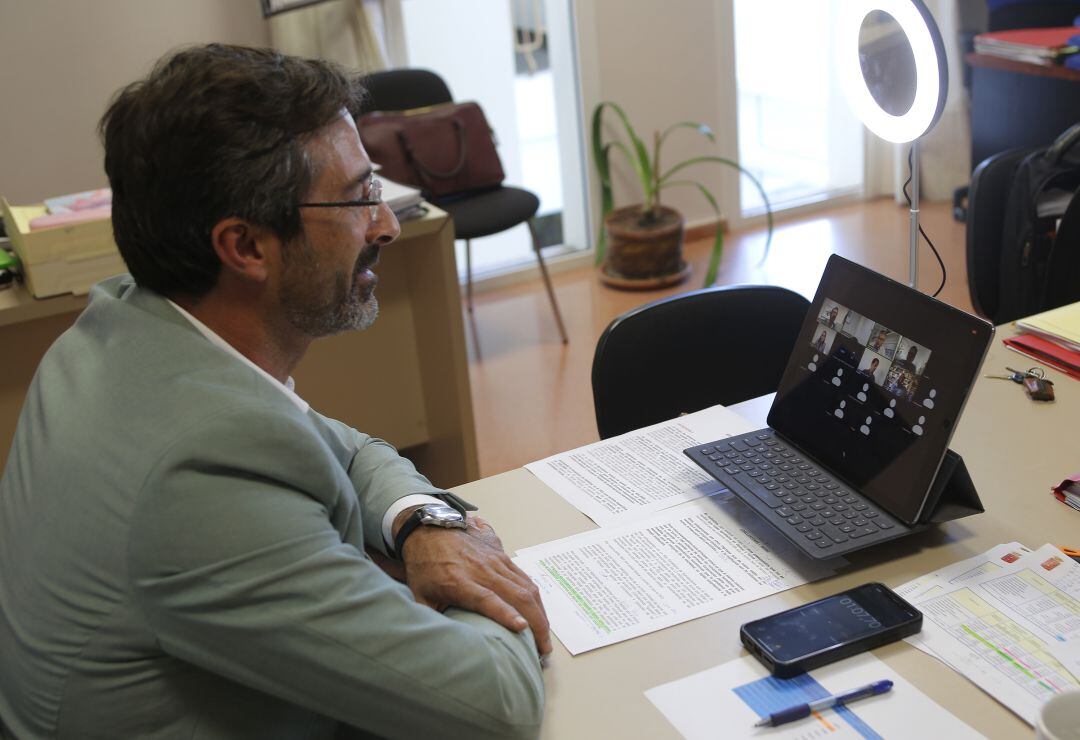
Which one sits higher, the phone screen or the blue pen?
the phone screen

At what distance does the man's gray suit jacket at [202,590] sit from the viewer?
3.07 feet

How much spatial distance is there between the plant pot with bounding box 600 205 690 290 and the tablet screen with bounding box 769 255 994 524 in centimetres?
277

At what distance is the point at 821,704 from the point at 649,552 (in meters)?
0.32

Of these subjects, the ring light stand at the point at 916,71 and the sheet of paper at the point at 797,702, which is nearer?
the sheet of paper at the point at 797,702

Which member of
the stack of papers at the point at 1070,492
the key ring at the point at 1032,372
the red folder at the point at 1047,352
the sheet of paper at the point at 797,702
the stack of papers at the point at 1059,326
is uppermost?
the stack of papers at the point at 1059,326

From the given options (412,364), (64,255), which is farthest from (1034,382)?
(64,255)

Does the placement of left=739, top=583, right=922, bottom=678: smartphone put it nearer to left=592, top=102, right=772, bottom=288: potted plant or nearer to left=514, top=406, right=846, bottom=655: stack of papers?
left=514, top=406, right=846, bottom=655: stack of papers

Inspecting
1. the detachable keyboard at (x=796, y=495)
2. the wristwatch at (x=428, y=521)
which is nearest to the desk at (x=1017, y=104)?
the detachable keyboard at (x=796, y=495)

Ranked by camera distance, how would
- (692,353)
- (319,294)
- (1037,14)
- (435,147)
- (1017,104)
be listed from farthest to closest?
(1037,14), (1017,104), (435,147), (692,353), (319,294)

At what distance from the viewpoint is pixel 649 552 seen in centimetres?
131

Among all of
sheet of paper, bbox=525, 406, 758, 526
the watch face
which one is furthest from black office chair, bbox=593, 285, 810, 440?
the watch face

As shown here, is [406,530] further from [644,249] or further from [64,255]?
[644,249]

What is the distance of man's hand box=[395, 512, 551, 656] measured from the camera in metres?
1.13

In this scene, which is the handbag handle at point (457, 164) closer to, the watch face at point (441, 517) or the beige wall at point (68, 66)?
the beige wall at point (68, 66)
